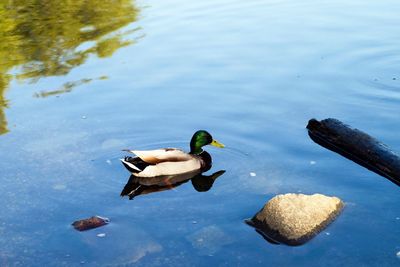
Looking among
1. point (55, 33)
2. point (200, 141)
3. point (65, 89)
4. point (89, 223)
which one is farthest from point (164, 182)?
point (55, 33)

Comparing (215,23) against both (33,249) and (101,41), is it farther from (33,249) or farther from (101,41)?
(33,249)

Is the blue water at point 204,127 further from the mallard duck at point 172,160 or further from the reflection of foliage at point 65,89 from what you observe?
the mallard duck at point 172,160

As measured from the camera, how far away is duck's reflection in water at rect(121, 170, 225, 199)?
8.38m

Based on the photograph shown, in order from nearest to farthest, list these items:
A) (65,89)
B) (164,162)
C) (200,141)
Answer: (164,162) → (200,141) → (65,89)

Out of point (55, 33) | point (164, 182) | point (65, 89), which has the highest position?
→ point (55, 33)

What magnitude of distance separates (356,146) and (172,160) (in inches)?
89.9

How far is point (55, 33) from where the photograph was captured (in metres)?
15.8

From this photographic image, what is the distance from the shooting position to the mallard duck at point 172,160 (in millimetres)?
8633

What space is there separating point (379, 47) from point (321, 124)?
4130 millimetres

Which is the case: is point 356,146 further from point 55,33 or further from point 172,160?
point 55,33

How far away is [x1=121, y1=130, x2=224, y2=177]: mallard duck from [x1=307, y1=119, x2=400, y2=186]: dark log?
4.42 ft

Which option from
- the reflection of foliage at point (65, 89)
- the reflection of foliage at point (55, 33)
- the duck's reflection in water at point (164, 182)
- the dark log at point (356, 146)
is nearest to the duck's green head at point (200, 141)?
the duck's reflection in water at point (164, 182)

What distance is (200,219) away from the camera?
295 inches

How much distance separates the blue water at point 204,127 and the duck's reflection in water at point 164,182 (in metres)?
0.15
